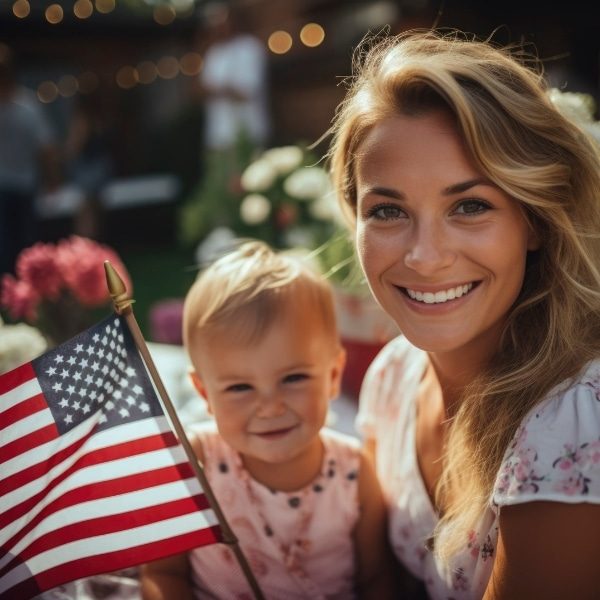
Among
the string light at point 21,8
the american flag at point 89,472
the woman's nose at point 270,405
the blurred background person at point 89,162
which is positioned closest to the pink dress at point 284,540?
the woman's nose at point 270,405

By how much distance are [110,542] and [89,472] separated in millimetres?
152

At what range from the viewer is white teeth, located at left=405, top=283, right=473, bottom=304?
163 cm

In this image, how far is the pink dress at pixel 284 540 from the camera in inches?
79.4

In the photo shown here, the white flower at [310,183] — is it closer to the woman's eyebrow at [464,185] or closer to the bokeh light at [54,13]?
the woman's eyebrow at [464,185]

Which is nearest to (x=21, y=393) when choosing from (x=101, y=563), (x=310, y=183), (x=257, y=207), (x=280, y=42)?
(x=101, y=563)

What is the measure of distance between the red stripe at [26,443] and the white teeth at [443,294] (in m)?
0.80

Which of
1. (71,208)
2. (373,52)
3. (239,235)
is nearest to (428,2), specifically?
(239,235)

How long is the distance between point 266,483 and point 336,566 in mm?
277

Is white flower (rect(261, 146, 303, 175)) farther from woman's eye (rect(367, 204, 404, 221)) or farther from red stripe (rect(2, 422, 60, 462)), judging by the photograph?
red stripe (rect(2, 422, 60, 462))

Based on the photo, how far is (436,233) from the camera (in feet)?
5.20

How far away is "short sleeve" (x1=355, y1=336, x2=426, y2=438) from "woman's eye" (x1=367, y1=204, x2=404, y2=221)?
24.7 inches

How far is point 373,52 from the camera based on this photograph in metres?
1.91

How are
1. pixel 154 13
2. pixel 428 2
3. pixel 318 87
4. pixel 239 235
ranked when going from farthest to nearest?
pixel 154 13 → pixel 318 87 → pixel 428 2 → pixel 239 235

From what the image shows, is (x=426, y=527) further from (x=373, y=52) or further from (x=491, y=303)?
(x=373, y=52)
